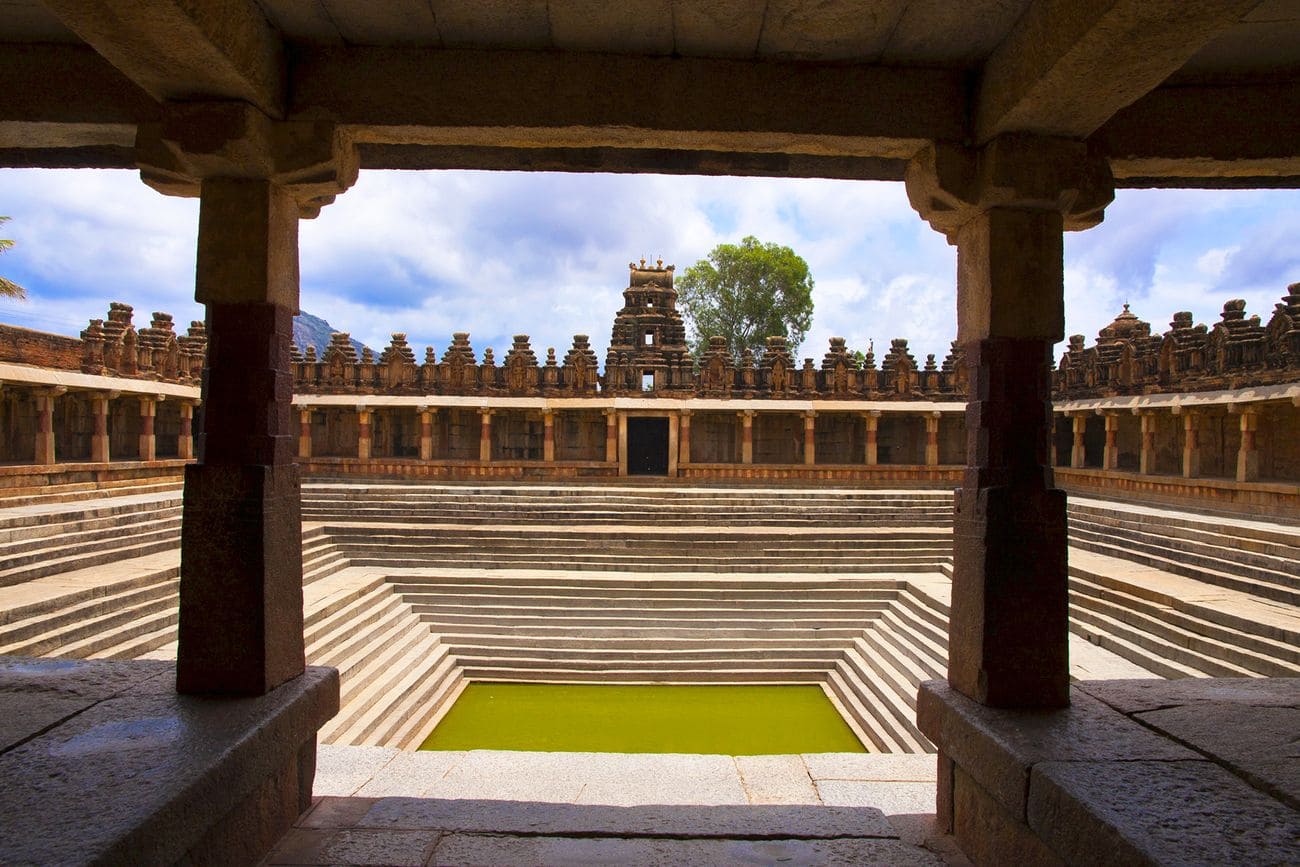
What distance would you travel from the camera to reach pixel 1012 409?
286cm

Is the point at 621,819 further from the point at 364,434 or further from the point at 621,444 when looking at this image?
the point at 364,434

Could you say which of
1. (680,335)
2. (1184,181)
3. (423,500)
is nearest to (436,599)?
(423,500)

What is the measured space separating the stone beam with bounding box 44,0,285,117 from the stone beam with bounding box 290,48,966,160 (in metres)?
0.20

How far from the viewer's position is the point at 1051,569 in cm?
278

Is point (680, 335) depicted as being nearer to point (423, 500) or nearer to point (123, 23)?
point (423, 500)

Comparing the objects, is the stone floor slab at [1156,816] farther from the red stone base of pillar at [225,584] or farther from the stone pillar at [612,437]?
the stone pillar at [612,437]

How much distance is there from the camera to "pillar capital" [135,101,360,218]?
2.64 metres

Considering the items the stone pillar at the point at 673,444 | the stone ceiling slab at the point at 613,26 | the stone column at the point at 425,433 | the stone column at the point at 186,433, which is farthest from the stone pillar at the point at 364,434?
the stone ceiling slab at the point at 613,26

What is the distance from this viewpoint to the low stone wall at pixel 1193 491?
1305 centimetres

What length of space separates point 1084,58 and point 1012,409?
1257mm

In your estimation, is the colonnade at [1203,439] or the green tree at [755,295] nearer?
the colonnade at [1203,439]

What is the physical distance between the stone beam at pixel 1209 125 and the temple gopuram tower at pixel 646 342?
55.7 ft

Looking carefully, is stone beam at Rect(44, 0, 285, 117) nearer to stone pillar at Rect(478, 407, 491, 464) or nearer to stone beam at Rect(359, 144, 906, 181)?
stone beam at Rect(359, 144, 906, 181)

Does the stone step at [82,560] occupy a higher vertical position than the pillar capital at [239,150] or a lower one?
lower
